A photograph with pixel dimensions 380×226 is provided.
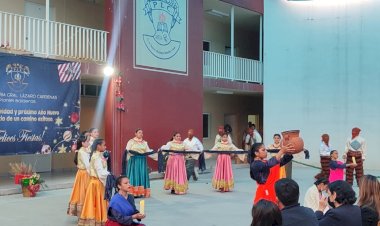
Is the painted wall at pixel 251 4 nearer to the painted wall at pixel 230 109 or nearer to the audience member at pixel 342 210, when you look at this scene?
the painted wall at pixel 230 109

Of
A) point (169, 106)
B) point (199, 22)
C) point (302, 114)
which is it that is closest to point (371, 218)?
point (169, 106)

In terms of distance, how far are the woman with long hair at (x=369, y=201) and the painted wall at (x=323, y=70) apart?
1353 cm

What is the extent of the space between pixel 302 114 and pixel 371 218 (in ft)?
47.4

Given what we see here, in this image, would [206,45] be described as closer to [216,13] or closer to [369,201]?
[216,13]

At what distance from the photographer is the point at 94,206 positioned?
24.8ft

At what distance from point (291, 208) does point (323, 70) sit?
49.9ft

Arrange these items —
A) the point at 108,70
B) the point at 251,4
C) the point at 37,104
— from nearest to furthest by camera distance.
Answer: the point at 37,104 → the point at 108,70 → the point at 251,4

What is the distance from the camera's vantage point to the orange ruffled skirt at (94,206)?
296 inches

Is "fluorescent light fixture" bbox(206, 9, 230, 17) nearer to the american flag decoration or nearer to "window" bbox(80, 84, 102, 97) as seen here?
"window" bbox(80, 84, 102, 97)

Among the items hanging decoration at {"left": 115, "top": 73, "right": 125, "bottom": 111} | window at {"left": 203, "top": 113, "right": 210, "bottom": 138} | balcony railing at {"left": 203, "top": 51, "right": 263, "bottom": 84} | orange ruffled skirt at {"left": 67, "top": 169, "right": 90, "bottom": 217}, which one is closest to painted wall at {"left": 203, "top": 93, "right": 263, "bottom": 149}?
window at {"left": 203, "top": 113, "right": 210, "bottom": 138}

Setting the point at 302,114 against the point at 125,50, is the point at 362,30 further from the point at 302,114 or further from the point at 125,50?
the point at 125,50

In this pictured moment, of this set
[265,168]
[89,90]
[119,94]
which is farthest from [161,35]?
[265,168]

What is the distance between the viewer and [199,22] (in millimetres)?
16750

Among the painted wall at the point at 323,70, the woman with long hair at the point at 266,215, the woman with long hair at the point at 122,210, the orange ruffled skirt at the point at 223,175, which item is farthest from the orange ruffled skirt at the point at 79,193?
the painted wall at the point at 323,70
